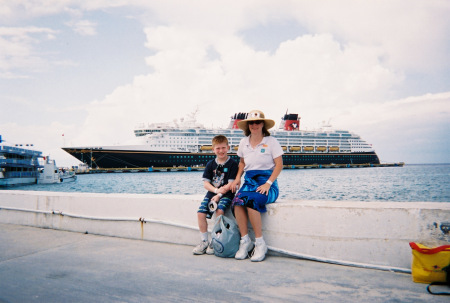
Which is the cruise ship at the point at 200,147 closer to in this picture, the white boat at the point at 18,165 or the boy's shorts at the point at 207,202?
the white boat at the point at 18,165

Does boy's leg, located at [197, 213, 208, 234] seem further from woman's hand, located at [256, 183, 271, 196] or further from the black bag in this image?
woman's hand, located at [256, 183, 271, 196]

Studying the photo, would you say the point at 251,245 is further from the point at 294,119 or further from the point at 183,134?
the point at 294,119

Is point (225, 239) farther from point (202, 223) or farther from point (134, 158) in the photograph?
point (134, 158)

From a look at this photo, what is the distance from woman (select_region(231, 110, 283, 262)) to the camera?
2377 mm

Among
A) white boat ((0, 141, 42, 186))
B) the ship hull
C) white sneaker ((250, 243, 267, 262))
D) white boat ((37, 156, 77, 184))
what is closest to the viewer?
white sneaker ((250, 243, 267, 262))

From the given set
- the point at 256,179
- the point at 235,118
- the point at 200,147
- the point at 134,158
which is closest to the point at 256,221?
the point at 256,179

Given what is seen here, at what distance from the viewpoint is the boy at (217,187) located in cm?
257

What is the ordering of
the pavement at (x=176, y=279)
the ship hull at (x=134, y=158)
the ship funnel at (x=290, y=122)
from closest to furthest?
1. the pavement at (x=176, y=279)
2. the ship hull at (x=134, y=158)
3. the ship funnel at (x=290, y=122)

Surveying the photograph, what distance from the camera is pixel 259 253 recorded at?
92.0 inches

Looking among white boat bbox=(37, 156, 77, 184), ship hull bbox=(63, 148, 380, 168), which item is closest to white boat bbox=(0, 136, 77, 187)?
white boat bbox=(37, 156, 77, 184)

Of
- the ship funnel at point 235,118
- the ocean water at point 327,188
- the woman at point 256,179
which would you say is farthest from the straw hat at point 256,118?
the ship funnel at point 235,118

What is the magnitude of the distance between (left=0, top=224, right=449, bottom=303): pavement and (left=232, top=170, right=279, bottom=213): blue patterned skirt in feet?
1.38

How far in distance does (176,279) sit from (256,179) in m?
0.99

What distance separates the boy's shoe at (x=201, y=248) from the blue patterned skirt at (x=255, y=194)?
1.36 feet
